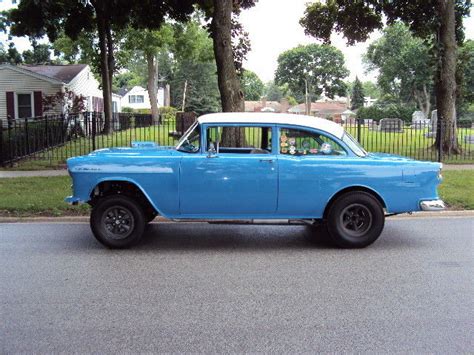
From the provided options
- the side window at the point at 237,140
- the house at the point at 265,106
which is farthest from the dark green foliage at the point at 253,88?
the side window at the point at 237,140

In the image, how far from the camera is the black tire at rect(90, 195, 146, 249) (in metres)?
6.97

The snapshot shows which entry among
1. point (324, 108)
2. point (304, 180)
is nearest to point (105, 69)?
point (304, 180)

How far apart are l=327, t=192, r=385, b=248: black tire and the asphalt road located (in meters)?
0.21

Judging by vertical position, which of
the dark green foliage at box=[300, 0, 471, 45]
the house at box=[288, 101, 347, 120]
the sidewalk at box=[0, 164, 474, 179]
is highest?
the house at box=[288, 101, 347, 120]

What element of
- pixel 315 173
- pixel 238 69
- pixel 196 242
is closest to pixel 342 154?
pixel 315 173

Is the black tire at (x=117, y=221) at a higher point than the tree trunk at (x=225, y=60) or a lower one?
lower

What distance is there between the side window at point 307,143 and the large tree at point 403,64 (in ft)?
224

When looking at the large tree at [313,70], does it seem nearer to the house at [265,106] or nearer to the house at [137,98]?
the house at [265,106]

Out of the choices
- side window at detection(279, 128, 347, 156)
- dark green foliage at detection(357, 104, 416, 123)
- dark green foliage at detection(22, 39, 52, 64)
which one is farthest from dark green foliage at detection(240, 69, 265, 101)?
side window at detection(279, 128, 347, 156)

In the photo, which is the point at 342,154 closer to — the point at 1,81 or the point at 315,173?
the point at 315,173

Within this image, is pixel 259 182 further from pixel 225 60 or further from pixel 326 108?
pixel 326 108

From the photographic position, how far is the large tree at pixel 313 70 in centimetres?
10419

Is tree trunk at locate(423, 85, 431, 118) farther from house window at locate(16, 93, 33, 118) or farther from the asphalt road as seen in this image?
the asphalt road

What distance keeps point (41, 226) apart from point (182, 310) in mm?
4869
